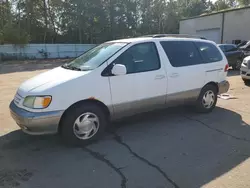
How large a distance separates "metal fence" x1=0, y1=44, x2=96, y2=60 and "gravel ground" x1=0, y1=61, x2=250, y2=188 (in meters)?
26.0

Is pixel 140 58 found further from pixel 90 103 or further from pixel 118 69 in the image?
pixel 90 103

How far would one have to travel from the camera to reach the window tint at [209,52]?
5777 millimetres

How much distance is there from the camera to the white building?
72.9 ft

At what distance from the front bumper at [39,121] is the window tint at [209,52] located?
351 cm

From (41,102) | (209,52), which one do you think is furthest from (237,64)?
(41,102)

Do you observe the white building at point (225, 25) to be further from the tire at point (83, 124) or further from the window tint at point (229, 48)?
the tire at point (83, 124)

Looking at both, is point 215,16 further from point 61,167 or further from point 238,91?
point 61,167

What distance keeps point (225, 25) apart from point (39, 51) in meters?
21.0

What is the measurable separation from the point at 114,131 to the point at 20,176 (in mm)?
2005

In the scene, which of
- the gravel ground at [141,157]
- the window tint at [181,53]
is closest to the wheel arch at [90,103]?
the gravel ground at [141,157]

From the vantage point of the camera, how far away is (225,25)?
945 inches

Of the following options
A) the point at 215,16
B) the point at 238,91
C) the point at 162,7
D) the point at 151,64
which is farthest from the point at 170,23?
the point at 151,64

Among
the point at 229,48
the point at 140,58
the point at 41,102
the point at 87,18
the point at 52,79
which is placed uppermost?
the point at 87,18

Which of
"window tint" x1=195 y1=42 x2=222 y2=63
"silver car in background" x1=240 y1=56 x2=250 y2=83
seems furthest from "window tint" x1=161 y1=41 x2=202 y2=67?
"silver car in background" x1=240 y1=56 x2=250 y2=83
